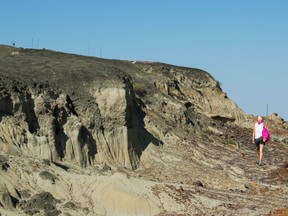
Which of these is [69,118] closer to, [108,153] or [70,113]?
[70,113]

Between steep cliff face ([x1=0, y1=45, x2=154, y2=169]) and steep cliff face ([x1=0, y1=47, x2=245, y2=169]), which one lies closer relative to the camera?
steep cliff face ([x1=0, y1=45, x2=154, y2=169])

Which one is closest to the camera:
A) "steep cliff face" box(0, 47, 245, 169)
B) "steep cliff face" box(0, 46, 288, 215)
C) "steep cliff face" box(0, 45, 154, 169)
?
"steep cliff face" box(0, 46, 288, 215)

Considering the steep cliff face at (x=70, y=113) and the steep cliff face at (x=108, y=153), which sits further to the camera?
the steep cliff face at (x=70, y=113)

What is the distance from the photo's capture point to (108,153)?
2839 centimetres

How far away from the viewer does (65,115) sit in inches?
1064

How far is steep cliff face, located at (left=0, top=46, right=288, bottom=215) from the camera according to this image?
19.8 m

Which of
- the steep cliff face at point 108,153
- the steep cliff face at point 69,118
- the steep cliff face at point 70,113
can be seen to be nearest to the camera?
the steep cliff face at point 108,153

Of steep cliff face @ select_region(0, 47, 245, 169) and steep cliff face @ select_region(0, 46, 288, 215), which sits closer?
steep cliff face @ select_region(0, 46, 288, 215)

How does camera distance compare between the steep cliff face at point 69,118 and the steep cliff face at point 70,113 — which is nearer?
the steep cliff face at point 69,118

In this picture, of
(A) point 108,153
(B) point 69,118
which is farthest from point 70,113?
(A) point 108,153

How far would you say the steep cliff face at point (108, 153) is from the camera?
65.0 feet

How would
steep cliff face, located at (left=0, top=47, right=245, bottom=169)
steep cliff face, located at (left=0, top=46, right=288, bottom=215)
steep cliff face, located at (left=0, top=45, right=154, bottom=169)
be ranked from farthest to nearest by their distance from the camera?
steep cliff face, located at (left=0, top=47, right=245, bottom=169), steep cliff face, located at (left=0, top=45, right=154, bottom=169), steep cliff face, located at (left=0, top=46, right=288, bottom=215)

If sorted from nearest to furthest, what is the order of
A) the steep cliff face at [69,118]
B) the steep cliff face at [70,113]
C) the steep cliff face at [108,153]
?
1. the steep cliff face at [108,153]
2. the steep cliff face at [69,118]
3. the steep cliff face at [70,113]

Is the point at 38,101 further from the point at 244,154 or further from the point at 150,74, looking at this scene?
the point at 150,74
